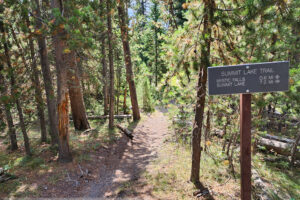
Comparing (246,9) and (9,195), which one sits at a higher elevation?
(246,9)

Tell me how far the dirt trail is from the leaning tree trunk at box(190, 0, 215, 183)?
2.07 m

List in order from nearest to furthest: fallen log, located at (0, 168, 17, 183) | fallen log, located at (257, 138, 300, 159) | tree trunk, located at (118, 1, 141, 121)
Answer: fallen log, located at (0, 168, 17, 183) → fallen log, located at (257, 138, 300, 159) → tree trunk, located at (118, 1, 141, 121)

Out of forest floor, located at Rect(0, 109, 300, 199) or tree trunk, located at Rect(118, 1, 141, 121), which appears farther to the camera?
tree trunk, located at Rect(118, 1, 141, 121)

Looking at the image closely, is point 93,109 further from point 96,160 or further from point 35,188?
point 35,188

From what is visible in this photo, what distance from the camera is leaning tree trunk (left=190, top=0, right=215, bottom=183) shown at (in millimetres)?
4385

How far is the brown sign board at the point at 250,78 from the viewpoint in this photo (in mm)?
3143

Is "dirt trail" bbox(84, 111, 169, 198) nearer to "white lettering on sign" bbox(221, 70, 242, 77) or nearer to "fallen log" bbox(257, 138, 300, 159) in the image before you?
"white lettering on sign" bbox(221, 70, 242, 77)

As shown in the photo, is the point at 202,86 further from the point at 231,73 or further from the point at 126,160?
the point at 126,160

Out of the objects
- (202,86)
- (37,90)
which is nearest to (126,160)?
(37,90)

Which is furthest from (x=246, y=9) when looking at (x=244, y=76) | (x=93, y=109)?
(x=93, y=109)

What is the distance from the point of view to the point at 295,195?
585 centimetres

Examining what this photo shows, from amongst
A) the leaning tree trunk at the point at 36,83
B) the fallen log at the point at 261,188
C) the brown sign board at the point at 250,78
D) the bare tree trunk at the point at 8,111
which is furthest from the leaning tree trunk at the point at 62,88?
the fallen log at the point at 261,188

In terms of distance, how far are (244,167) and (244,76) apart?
5.06ft

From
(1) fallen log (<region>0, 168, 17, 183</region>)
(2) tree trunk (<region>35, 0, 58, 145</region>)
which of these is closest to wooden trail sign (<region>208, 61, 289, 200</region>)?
(2) tree trunk (<region>35, 0, 58, 145</region>)
